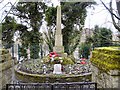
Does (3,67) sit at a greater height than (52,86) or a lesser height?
greater

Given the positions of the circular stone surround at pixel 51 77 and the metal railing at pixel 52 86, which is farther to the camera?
the circular stone surround at pixel 51 77

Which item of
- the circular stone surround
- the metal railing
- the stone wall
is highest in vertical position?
the stone wall

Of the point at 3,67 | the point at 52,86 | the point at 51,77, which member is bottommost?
the point at 51,77

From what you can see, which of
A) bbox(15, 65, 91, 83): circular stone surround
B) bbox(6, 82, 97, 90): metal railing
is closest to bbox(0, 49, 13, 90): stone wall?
bbox(6, 82, 97, 90): metal railing

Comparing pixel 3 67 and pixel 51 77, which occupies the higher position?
pixel 3 67

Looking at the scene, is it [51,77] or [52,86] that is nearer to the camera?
[52,86]

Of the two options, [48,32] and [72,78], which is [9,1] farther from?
[48,32]

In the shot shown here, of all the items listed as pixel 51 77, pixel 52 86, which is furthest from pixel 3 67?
pixel 51 77

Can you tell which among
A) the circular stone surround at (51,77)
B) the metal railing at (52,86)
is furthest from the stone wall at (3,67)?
the circular stone surround at (51,77)

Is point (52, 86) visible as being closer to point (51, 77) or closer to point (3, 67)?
point (3, 67)

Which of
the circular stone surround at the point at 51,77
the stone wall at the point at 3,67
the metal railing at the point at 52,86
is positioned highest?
the stone wall at the point at 3,67

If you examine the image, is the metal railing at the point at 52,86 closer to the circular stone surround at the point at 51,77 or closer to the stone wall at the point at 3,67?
the stone wall at the point at 3,67

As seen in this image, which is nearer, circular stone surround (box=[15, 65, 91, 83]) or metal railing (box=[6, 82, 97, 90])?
metal railing (box=[6, 82, 97, 90])

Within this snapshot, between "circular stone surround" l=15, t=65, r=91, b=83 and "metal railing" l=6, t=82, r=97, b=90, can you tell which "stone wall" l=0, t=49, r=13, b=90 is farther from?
"circular stone surround" l=15, t=65, r=91, b=83
